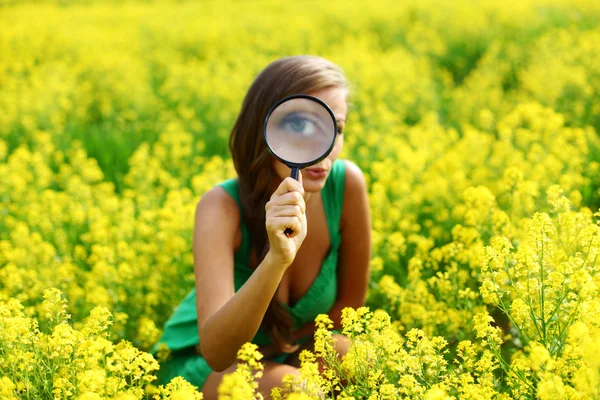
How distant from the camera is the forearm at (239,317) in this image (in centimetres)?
201

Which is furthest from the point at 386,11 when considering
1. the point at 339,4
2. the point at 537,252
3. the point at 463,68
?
the point at 537,252

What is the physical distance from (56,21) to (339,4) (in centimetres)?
631

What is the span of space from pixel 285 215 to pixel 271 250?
0.15 meters

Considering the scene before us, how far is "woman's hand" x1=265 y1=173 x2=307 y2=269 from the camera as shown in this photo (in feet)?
6.04

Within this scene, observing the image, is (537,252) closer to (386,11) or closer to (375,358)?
(375,358)

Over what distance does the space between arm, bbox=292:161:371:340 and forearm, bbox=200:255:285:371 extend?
2.37ft

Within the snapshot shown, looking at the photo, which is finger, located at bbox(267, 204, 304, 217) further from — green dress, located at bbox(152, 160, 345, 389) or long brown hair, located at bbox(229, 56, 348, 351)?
green dress, located at bbox(152, 160, 345, 389)

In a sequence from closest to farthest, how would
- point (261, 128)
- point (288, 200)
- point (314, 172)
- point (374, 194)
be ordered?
1. point (288, 200)
2. point (314, 172)
3. point (261, 128)
4. point (374, 194)

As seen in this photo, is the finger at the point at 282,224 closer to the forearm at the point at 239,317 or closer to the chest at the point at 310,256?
the forearm at the point at 239,317

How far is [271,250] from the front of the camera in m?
1.94

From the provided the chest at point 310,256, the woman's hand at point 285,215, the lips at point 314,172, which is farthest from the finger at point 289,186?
the chest at point 310,256

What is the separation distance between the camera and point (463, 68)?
855 cm

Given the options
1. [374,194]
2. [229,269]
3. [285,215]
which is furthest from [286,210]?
[374,194]

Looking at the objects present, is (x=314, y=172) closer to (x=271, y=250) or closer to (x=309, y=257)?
(x=271, y=250)
